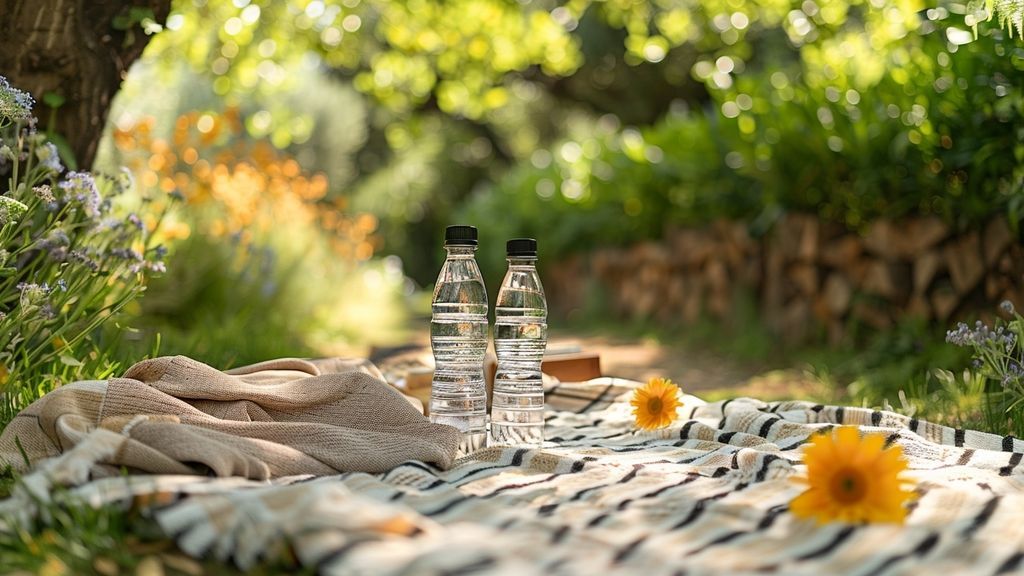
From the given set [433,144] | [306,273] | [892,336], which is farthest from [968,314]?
[433,144]

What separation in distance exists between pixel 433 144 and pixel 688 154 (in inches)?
314

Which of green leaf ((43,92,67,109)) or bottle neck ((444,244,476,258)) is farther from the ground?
green leaf ((43,92,67,109))

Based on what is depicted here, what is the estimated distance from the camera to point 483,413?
8.49 ft

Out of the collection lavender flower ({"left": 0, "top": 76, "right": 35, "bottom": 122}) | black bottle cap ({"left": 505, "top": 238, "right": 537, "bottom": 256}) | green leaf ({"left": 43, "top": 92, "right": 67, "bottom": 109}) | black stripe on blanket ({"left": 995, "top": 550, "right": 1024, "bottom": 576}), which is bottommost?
black stripe on blanket ({"left": 995, "top": 550, "right": 1024, "bottom": 576})

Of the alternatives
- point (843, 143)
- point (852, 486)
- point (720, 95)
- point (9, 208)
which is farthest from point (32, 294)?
point (720, 95)

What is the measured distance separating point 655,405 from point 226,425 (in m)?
1.21

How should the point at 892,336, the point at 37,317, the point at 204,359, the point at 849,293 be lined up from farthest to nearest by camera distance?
the point at 849,293 → the point at 892,336 → the point at 204,359 → the point at 37,317

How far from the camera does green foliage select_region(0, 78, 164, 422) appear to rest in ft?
8.21

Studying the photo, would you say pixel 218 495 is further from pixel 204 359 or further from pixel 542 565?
pixel 204 359

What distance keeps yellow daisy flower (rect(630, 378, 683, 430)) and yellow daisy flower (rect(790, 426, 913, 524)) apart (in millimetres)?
966

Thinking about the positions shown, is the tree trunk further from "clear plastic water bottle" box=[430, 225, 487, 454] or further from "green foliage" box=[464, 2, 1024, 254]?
"green foliage" box=[464, 2, 1024, 254]

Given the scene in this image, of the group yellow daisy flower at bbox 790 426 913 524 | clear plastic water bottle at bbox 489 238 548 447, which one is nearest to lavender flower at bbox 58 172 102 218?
clear plastic water bottle at bbox 489 238 548 447

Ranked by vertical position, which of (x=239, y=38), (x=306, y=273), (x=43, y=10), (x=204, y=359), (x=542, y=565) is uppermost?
(x=239, y=38)

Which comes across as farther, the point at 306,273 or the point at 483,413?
the point at 306,273
